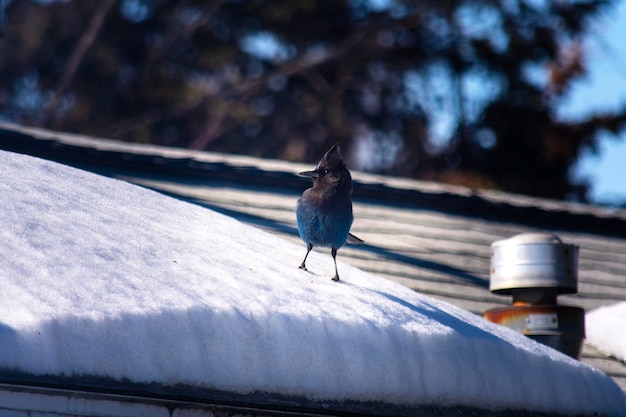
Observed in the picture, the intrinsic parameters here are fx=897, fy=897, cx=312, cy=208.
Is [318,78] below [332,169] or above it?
above

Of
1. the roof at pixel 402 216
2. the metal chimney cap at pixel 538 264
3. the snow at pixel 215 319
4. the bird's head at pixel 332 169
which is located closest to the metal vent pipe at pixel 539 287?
the metal chimney cap at pixel 538 264

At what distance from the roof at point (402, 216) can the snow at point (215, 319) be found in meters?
2.07

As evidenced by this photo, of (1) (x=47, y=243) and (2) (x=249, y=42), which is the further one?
(2) (x=249, y=42)

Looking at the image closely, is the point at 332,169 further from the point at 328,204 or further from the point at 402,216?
the point at 402,216

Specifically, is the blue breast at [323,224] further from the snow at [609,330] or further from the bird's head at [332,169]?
the snow at [609,330]

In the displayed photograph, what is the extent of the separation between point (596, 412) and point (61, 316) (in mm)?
3039

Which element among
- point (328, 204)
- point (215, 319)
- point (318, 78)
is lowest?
point (215, 319)

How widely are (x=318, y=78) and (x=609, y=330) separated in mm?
15471

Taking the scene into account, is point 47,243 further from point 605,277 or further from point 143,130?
point 143,130

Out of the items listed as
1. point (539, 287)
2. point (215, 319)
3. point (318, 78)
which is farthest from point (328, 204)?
point (318, 78)

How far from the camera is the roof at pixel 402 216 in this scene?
23.9ft

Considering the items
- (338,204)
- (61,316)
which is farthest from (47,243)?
(338,204)

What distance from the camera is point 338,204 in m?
4.76

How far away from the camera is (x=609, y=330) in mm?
6887
